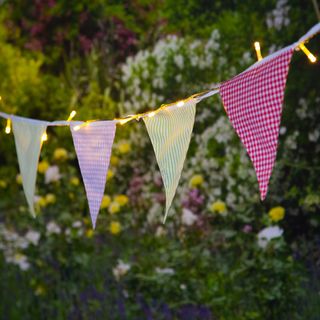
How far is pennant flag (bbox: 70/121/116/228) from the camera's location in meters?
3.01

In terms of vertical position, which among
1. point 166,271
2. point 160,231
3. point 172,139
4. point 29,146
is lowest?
point 166,271

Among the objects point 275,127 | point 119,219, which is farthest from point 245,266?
point 119,219

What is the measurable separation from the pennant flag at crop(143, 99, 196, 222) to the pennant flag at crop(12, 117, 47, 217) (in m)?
0.58

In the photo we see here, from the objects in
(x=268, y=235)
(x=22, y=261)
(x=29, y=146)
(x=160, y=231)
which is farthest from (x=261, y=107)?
(x=160, y=231)

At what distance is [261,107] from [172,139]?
425 mm

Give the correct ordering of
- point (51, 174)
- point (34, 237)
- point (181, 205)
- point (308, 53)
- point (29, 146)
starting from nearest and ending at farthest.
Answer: point (308, 53), point (29, 146), point (34, 237), point (51, 174), point (181, 205)

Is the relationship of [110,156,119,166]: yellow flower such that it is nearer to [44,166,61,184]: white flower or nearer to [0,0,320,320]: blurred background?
[0,0,320,320]: blurred background

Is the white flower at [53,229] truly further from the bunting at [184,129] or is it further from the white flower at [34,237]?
the bunting at [184,129]

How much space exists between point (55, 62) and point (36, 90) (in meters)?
1.03

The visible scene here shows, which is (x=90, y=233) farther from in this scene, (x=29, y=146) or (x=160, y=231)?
(x=29, y=146)

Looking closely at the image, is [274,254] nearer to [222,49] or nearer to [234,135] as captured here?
[234,135]

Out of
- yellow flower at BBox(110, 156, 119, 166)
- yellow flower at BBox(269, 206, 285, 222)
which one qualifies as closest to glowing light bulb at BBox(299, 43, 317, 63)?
yellow flower at BBox(269, 206, 285, 222)

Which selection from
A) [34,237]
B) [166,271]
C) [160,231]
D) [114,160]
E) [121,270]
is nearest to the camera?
[166,271]

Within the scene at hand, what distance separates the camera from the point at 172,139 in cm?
284
